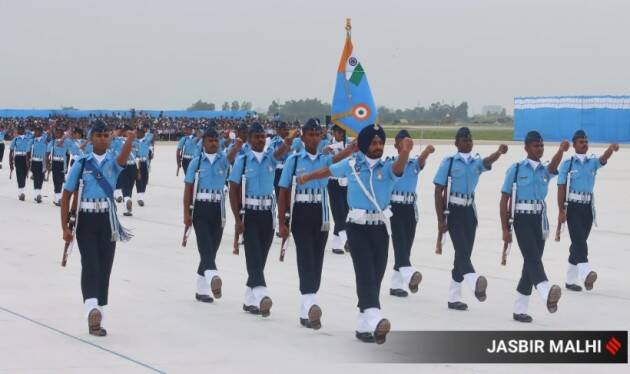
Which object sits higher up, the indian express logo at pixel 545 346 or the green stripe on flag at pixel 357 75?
the green stripe on flag at pixel 357 75

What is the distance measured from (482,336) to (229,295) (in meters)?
3.59

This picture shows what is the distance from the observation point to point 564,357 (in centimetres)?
981

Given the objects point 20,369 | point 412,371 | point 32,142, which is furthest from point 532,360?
point 32,142

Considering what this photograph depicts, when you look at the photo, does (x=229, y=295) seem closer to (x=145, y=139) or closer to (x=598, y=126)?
(x=145, y=139)

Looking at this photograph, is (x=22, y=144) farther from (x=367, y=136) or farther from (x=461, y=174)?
(x=367, y=136)

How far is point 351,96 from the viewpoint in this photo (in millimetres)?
18344

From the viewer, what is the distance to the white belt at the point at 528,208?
460 inches

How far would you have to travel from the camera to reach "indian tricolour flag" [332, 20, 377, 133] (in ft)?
57.2

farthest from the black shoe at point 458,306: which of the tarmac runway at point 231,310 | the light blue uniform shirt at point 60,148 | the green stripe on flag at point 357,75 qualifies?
the light blue uniform shirt at point 60,148

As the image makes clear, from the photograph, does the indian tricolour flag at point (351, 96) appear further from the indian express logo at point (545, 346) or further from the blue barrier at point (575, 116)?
the blue barrier at point (575, 116)

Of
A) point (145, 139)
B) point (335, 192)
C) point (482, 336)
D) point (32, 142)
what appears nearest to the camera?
point (482, 336)

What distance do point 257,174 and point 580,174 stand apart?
431 cm

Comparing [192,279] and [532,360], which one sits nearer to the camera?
[532,360]

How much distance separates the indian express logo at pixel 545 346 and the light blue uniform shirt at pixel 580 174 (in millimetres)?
3733
